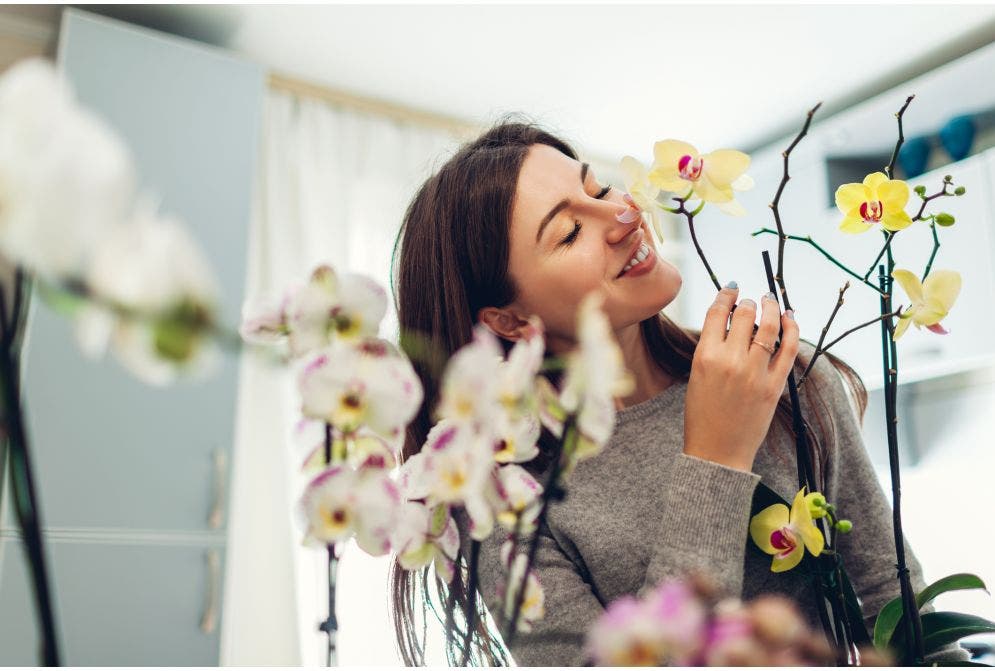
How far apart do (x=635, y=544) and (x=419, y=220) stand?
51cm

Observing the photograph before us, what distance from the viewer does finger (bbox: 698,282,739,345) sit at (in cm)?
76

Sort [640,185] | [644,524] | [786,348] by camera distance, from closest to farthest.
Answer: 1. [640,185]
2. [786,348]
3. [644,524]

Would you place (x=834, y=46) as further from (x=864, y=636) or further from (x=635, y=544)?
(x=864, y=636)

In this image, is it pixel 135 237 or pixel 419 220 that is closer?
pixel 135 237

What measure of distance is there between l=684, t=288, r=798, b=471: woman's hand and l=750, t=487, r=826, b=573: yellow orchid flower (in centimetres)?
12

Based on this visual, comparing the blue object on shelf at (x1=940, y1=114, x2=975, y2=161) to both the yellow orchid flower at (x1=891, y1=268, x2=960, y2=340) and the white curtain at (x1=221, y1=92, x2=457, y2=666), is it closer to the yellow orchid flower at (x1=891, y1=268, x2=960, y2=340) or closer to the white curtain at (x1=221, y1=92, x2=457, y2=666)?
the white curtain at (x1=221, y1=92, x2=457, y2=666)

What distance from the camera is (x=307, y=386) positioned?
305 mm

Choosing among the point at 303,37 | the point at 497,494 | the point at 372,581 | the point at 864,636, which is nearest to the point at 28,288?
the point at 497,494

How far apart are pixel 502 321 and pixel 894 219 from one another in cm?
56

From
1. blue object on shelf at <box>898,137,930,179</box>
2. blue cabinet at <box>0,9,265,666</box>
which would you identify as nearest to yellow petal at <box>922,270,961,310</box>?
blue cabinet at <box>0,9,265,666</box>

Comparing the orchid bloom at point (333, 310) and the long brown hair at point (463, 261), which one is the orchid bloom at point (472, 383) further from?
the long brown hair at point (463, 261)

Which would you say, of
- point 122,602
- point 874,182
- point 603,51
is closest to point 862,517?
point 874,182

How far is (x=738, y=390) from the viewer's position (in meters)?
0.72

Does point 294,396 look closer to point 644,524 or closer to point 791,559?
point 644,524
